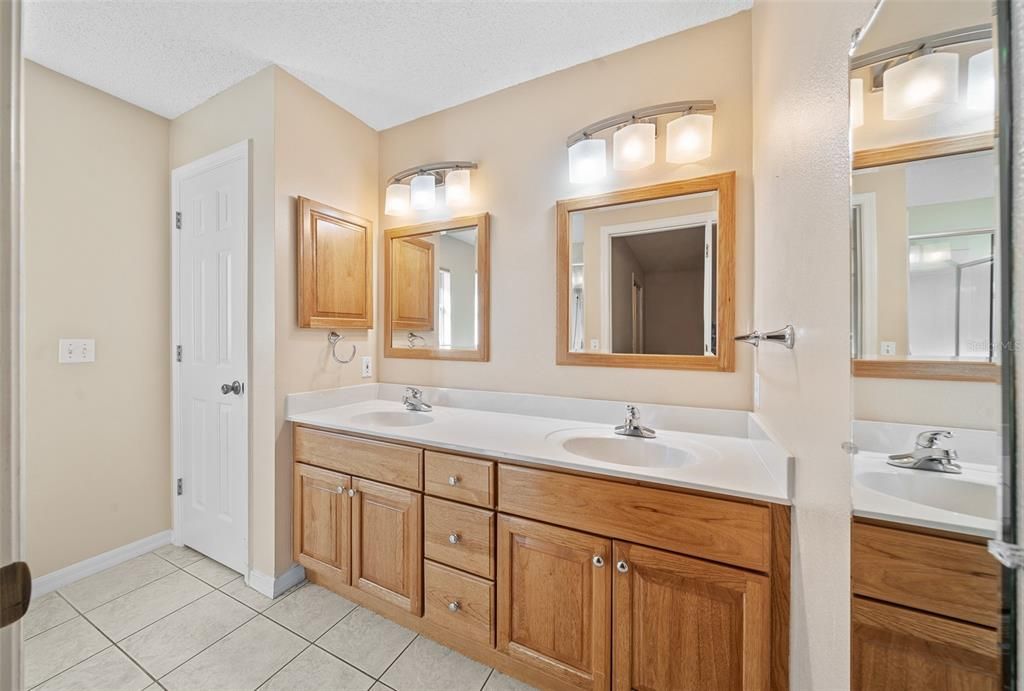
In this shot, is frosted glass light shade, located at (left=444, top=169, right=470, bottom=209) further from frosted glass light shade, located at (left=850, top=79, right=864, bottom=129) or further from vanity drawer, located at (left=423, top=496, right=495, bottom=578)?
frosted glass light shade, located at (left=850, top=79, right=864, bottom=129)

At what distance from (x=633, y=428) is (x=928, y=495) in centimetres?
109

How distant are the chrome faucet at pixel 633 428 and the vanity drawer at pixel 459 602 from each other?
2.42ft

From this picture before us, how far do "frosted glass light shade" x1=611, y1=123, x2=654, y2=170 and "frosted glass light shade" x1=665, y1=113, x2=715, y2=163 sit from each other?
89 millimetres

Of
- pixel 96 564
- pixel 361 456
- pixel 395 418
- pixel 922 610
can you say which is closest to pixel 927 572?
pixel 922 610

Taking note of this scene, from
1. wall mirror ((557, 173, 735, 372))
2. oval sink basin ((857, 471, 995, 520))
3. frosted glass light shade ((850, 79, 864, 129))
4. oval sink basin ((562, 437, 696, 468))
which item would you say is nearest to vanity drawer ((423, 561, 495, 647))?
oval sink basin ((562, 437, 696, 468))

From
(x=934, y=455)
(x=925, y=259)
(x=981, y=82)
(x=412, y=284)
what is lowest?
(x=934, y=455)

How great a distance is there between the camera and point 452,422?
1747mm

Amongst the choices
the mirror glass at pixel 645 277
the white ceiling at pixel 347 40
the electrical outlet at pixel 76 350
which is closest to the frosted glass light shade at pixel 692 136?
the mirror glass at pixel 645 277

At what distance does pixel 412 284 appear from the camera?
2234 millimetres

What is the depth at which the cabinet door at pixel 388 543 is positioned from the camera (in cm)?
150

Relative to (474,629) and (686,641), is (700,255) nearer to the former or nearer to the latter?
(686,641)

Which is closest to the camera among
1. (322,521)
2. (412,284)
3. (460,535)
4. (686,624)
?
(686,624)

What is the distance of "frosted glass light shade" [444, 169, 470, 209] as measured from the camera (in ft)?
6.59

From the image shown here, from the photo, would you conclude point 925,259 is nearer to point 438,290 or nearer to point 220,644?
point 438,290
